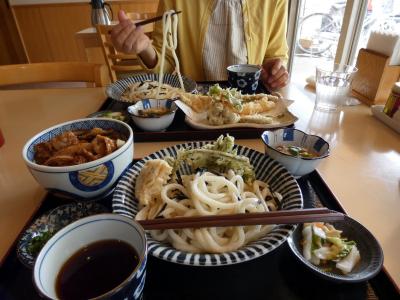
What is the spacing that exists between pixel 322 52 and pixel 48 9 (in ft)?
13.2

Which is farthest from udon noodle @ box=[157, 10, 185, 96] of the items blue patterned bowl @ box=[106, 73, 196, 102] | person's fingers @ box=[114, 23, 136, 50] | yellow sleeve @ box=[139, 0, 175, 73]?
yellow sleeve @ box=[139, 0, 175, 73]

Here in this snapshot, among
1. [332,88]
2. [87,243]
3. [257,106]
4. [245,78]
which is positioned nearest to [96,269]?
[87,243]

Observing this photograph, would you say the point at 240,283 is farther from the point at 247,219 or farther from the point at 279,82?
the point at 279,82

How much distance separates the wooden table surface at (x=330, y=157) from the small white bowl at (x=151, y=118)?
0.07m

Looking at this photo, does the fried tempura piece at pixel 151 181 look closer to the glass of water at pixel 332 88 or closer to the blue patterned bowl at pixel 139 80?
the blue patterned bowl at pixel 139 80

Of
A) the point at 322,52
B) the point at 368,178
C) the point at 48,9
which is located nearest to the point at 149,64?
the point at 368,178

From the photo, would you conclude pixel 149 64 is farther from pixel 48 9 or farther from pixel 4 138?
pixel 48 9

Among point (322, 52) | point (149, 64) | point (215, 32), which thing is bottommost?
point (322, 52)

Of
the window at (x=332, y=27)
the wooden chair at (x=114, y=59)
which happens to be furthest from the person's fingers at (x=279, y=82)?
the wooden chair at (x=114, y=59)

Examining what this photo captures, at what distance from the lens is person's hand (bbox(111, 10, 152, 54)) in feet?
4.47

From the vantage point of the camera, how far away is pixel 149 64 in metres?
1.70

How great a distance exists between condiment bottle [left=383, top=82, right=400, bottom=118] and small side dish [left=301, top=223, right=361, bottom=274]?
2.36 feet

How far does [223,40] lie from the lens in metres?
1.78

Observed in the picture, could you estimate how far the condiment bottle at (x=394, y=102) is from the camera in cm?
107
